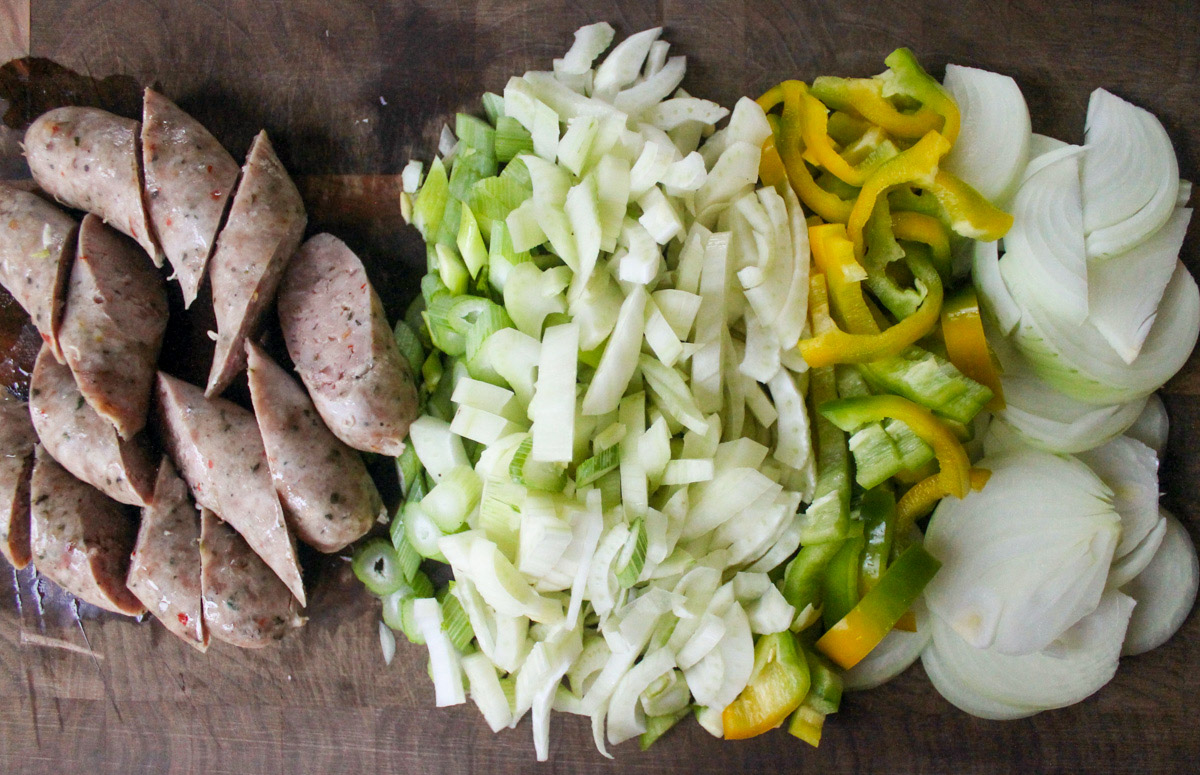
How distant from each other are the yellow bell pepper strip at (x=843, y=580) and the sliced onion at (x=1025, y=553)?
0.86ft

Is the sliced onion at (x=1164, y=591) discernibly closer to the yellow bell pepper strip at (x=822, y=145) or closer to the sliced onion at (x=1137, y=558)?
the sliced onion at (x=1137, y=558)

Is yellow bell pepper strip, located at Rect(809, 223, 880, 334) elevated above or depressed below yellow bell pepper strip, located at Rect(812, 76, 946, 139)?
below

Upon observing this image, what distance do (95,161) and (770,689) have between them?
237cm

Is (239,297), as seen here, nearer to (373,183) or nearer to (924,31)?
(373,183)

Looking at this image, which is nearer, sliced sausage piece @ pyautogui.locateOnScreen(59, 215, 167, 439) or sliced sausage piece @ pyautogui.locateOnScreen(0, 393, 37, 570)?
sliced sausage piece @ pyautogui.locateOnScreen(59, 215, 167, 439)

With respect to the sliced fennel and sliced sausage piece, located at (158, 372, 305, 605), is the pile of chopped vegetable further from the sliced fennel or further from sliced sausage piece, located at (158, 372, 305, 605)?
sliced sausage piece, located at (158, 372, 305, 605)

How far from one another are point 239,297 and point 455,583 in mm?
970

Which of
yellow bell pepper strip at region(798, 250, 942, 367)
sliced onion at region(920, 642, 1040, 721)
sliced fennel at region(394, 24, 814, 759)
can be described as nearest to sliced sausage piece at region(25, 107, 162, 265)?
sliced fennel at region(394, 24, 814, 759)

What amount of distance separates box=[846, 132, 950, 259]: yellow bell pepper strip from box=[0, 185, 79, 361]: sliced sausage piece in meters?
2.19

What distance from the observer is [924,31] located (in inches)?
85.7

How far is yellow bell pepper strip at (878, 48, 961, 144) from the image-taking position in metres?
2.03

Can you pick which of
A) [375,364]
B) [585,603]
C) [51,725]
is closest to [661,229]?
[375,364]

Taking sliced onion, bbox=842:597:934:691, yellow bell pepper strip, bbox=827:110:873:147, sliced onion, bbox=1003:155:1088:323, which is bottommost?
sliced onion, bbox=842:597:934:691

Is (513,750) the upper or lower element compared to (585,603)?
lower
